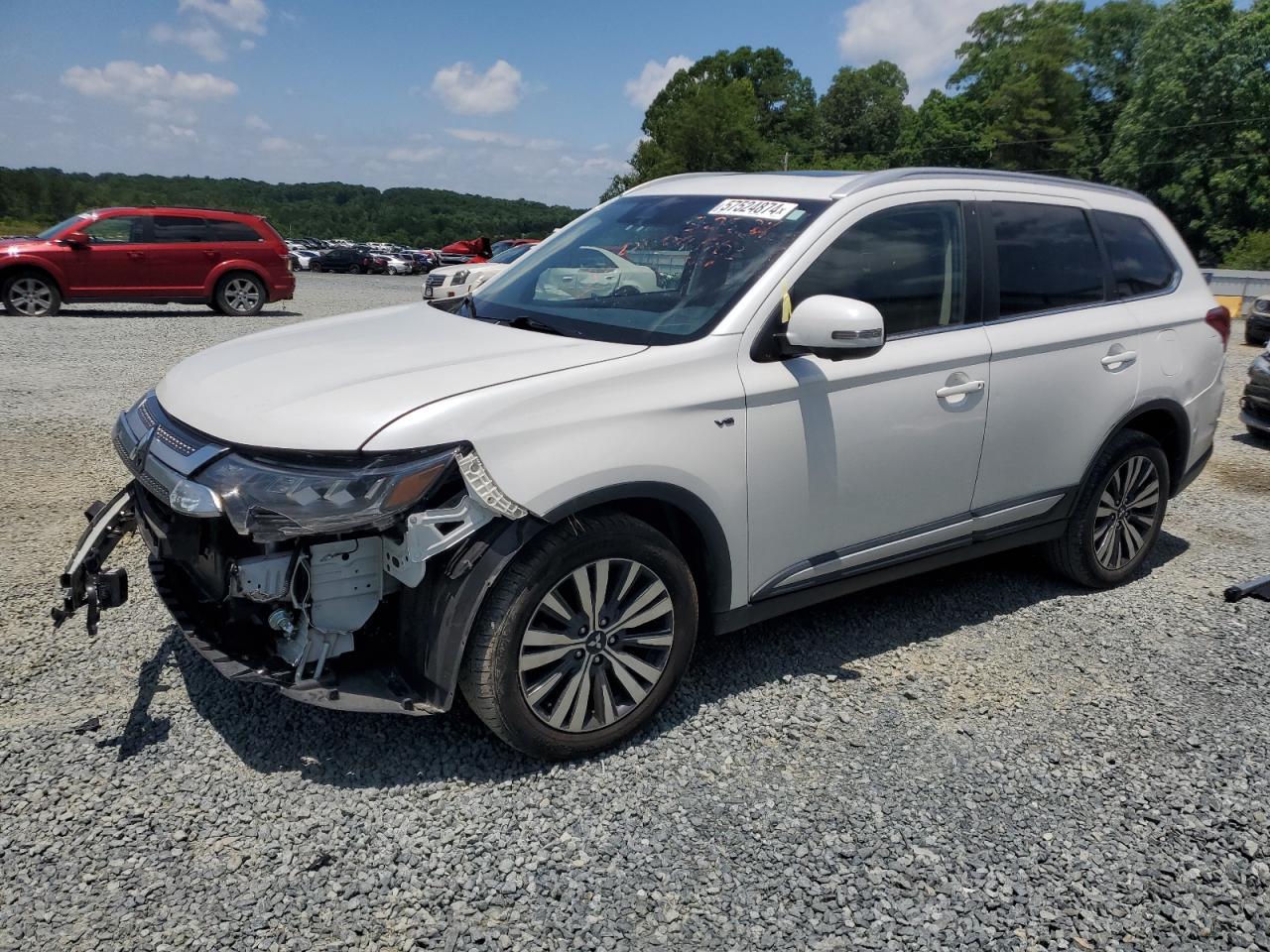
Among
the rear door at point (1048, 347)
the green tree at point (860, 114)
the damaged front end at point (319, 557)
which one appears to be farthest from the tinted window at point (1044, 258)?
the green tree at point (860, 114)

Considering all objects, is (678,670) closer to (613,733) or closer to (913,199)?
(613,733)

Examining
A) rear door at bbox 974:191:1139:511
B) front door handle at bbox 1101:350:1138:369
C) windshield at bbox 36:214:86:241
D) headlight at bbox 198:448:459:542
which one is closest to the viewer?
headlight at bbox 198:448:459:542

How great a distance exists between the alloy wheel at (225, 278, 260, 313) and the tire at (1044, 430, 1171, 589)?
49.0ft

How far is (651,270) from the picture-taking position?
12.3 feet

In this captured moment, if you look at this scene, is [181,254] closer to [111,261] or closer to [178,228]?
[178,228]

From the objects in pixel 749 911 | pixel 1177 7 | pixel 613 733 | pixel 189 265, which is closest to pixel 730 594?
pixel 613 733

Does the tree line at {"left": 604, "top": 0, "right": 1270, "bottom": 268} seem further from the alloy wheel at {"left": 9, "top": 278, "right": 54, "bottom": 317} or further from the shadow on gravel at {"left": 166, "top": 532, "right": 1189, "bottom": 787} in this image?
the shadow on gravel at {"left": 166, "top": 532, "right": 1189, "bottom": 787}

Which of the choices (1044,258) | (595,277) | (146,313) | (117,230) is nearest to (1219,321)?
(1044,258)

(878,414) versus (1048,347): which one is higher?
(1048,347)

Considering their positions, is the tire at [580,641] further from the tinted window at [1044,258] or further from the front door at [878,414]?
the tinted window at [1044,258]

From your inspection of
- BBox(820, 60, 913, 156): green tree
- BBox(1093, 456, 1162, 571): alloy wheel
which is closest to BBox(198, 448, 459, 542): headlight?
BBox(1093, 456, 1162, 571): alloy wheel

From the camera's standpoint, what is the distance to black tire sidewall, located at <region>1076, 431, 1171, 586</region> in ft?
14.9

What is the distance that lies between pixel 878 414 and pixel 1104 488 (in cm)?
168

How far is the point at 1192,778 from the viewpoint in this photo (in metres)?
3.19
